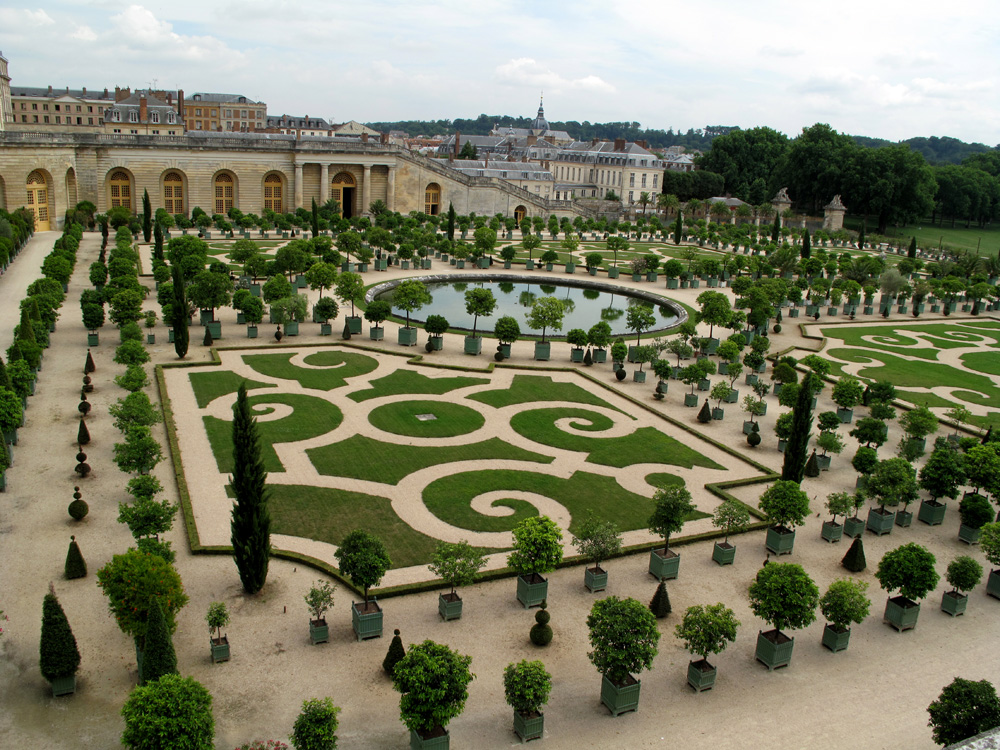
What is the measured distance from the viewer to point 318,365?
146ft

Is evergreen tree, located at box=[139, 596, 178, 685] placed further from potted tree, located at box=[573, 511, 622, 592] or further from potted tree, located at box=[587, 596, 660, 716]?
potted tree, located at box=[573, 511, 622, 592]

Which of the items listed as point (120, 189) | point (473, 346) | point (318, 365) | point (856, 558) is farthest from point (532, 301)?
point (120, 189)

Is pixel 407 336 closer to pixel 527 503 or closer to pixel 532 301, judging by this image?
pixel 532 301

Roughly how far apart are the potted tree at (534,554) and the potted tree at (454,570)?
1143 millimetres

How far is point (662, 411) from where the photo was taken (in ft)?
130

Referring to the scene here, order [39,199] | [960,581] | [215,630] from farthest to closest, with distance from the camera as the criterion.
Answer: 1. [39,199]
2. [960,581]
3. [215,630]

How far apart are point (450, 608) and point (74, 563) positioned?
1059cm

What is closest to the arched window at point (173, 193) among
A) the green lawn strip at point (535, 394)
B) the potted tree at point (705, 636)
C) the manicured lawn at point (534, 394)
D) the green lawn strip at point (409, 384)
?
the green lawn strip at point (409, 384)

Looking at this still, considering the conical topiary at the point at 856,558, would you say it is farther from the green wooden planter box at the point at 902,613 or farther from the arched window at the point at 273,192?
the arched window at the point at 273,192

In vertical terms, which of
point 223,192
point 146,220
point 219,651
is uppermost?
point 223,192

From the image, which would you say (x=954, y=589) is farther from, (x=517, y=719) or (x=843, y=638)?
(x=517, y=719)

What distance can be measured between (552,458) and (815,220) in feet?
343

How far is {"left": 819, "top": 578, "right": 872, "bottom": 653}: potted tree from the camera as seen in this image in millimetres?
21656

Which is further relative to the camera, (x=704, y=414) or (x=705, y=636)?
(x=704, y=414)
